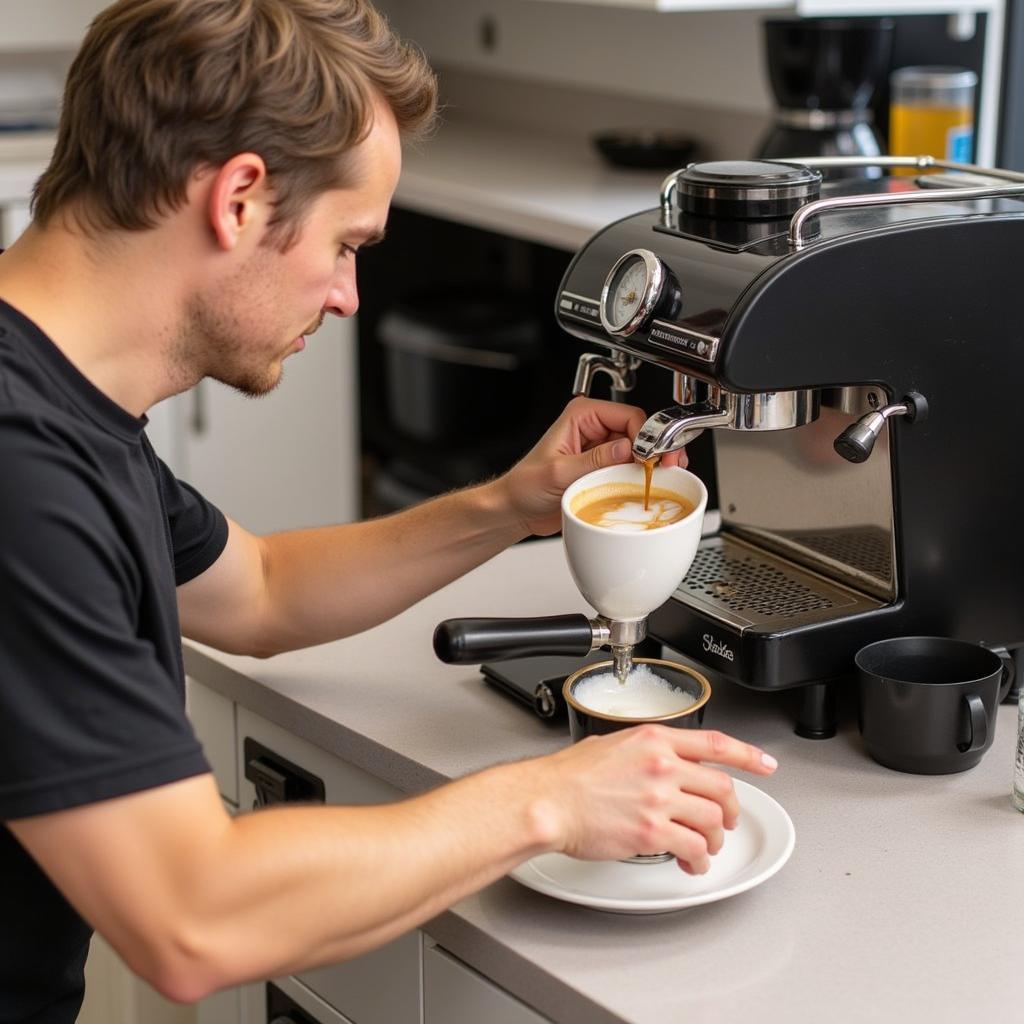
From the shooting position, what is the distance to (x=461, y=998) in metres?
1.09

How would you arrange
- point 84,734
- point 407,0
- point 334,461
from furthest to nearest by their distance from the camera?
1. point 407,0
2. point 334,461
3. point 84,734

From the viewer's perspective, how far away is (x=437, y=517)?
4.64 ft

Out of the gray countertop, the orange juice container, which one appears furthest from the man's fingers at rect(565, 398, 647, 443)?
the orange juice container

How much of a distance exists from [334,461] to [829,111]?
57.8 inches

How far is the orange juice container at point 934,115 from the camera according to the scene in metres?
2.37

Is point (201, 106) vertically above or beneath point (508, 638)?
above

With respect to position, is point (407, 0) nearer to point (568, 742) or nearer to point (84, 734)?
point (568, 742)

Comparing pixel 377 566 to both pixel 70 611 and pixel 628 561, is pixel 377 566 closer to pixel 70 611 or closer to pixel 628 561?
pixel 628 561

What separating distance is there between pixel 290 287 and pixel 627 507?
0.99 ft

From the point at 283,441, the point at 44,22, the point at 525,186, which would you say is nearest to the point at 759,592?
the point at 525,186

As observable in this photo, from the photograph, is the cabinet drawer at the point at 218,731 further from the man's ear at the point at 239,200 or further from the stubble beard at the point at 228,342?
the man's ear at the point at 239,200

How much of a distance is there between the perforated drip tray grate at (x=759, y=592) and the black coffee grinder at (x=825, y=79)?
127 cm

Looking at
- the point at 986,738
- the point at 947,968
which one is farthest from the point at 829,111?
the point at 947,968

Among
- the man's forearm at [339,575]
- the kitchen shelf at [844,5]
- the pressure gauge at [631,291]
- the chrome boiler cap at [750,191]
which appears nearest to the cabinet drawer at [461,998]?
the man's forearm at [339,575]
